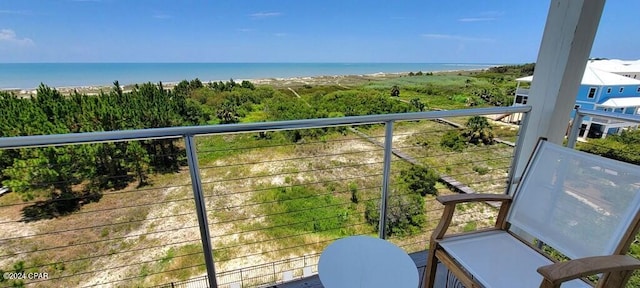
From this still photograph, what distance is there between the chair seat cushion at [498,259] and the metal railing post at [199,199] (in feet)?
3.89

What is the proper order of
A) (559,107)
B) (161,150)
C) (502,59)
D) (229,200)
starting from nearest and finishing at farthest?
(559,107) → (502,59) → (229,200) → (161,150)

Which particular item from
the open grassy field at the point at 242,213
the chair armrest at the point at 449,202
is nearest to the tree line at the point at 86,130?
the open grassy field at the point at 242,213

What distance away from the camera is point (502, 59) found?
9.57m

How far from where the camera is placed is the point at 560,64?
61.9 inches

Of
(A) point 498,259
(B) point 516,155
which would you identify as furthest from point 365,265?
(B) point 516,155

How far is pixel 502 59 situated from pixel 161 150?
559 inches

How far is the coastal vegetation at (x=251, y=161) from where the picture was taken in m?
8.55

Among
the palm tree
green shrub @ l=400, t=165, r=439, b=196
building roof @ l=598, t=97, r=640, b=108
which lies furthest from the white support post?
the palm tree

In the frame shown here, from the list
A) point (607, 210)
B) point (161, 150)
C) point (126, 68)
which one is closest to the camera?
point (607, 210)

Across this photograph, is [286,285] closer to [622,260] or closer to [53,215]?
[622,260]

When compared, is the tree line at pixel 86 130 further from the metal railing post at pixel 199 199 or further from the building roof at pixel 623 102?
the building roof at pixel 623 102

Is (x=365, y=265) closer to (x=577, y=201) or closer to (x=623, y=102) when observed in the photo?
(x=577, y=201)

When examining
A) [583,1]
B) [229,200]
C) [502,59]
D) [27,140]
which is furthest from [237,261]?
[502,59]

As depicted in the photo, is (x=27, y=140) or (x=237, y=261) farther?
(x=237, y=261)
